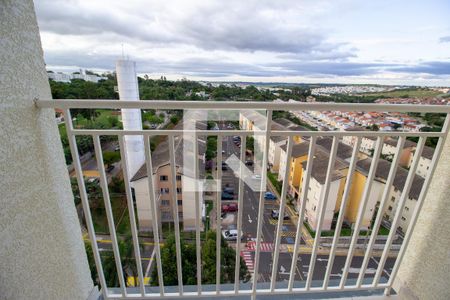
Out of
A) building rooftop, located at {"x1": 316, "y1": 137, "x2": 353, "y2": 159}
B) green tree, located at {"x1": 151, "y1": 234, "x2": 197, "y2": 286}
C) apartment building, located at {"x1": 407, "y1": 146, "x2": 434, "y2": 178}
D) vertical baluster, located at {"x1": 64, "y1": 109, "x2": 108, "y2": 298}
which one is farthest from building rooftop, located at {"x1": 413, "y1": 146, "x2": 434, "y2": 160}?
vertical baluster, located at {"x1": 64, "y1": 109, "x2": 108, "y2": 298}

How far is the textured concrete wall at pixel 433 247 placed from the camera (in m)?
1.27

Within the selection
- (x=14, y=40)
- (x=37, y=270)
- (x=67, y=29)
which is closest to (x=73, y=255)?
(x=37, y=270)

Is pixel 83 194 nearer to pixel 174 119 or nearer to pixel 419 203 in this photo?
pixel 174 119

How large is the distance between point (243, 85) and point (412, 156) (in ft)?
3.58

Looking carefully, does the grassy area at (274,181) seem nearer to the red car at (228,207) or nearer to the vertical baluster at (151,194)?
the red car at (228,207)

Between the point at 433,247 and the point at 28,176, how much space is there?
2.30m

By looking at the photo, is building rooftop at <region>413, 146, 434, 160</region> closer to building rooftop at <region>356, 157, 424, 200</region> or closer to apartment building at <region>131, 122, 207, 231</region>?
building rooftop at <region>356, 157, 424, 200</region>

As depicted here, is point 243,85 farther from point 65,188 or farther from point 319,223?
point 65,188

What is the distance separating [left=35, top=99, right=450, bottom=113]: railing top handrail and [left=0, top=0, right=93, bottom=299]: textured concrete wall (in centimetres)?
11

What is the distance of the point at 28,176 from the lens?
931 millimetres

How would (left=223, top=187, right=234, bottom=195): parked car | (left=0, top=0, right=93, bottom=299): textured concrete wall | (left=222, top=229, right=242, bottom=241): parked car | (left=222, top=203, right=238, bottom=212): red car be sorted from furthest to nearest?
(left=222, top=229, right=242, bottom=241): parked car
(left=222, top=203, right=238, bottom=212): red car
(left=223, top=187, right=234, bottom=195): parked car
(left=0, top=0, right=93, bottom=299): textured concrete wall

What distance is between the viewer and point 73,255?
1269 millimetres

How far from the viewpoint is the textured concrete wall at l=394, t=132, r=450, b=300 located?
4.15ft

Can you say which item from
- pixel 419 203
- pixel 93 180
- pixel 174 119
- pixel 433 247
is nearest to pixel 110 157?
pixel 93 180
